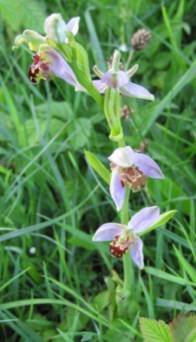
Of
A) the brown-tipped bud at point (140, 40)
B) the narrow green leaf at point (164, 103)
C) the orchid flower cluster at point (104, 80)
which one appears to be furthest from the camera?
the brown-tipped bud at point (140, 40)

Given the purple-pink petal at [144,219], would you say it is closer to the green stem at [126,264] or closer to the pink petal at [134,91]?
the green stem at [126,264]

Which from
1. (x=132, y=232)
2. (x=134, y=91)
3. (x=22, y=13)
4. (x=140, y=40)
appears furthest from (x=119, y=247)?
(x=140, y=40)

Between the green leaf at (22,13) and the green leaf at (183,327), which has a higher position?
the green leaf at (22,13)

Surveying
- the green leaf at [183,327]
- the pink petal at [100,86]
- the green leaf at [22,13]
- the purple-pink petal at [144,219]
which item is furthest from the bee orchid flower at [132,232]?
the green leaf at [22,13]

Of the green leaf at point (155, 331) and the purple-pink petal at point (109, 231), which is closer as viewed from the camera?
the green leaf at point (155, 331)

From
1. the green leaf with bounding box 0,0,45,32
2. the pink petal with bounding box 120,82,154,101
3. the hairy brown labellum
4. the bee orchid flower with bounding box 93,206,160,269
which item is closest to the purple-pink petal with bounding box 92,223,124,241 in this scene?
the bee orchid flower with bounding box 93,206,160,269

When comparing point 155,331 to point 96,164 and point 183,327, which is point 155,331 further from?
point 96,164
